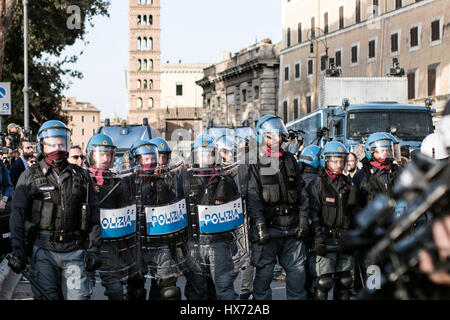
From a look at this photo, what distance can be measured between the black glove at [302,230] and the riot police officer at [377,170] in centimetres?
105

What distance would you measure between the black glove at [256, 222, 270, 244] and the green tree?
22.8m

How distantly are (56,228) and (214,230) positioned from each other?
1880 millimetres

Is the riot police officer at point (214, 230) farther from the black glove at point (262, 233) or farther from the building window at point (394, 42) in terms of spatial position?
the building window at point (394, 42)

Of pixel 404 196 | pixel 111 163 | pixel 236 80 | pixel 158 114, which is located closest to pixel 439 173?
pixel 404 196

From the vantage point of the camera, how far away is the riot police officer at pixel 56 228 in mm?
6121

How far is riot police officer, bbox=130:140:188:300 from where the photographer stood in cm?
728

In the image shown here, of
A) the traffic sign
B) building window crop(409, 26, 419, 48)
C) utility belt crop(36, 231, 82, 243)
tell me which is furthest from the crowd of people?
building window crop(409, 26, 419, 48)

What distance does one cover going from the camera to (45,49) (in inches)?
1230

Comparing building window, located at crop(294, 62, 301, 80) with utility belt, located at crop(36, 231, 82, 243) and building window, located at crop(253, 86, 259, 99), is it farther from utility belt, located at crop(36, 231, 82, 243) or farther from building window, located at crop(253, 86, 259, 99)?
utility belt, located at crop(36, 231, 82, 243)

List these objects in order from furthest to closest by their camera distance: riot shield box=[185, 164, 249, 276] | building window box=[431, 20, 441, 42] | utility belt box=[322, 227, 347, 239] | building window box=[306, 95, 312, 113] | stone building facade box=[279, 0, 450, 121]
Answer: building window box=[306, 95, 312, 113]
stone building facade box=[279, 0, 450, 121]
building window box=[431, 20, 441, 42]
utility belt box=[322, 227, 347, 239]
riot shield box=[185, 164, 249, 276]

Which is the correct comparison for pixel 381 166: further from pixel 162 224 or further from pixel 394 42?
pixel 394 42

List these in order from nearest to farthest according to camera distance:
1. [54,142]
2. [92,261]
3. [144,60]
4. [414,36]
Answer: [92,261] → [54,142] → [414,36] → [144,60]

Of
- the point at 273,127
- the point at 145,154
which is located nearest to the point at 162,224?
the point at 145,154

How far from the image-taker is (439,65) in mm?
39625
